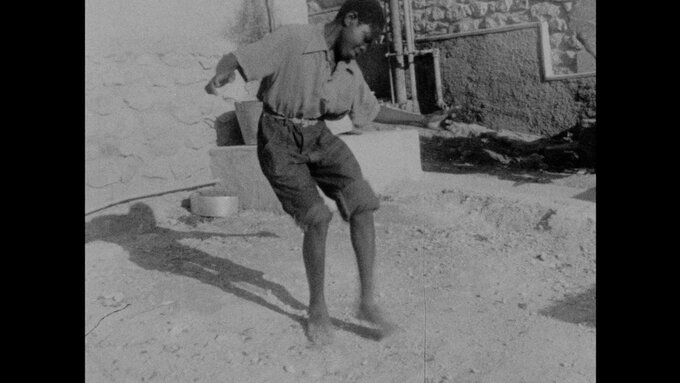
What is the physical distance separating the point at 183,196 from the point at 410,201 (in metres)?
2.10

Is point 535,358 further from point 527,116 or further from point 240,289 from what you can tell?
point 527,116

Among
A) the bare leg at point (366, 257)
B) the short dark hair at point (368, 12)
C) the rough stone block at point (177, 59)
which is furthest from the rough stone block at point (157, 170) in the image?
the short dark hair at point (368, 12)

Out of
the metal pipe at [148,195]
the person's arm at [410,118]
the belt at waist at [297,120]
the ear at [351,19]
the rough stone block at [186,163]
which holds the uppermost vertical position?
the ear at [351,19]

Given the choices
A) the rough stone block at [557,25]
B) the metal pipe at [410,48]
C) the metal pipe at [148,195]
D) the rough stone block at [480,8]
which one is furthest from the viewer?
the metal pipe at [410,48]

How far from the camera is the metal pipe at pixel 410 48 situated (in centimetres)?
951

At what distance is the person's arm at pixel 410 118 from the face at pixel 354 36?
0.35 meters

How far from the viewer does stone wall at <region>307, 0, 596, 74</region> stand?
8.13m

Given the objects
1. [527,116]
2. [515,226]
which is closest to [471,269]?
[515,226]

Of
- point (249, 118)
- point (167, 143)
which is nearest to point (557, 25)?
point (249, 118)

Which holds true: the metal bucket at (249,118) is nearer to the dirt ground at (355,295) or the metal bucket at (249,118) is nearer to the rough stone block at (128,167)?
the dirt ground at (355,295)

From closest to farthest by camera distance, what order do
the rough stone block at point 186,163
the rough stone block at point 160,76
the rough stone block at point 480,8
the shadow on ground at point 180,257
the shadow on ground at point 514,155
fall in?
the shadow on ground at point 180,257 → the rough stone block at point 160,76 → the rough stone block at point 186,163 → the shadow on ground at point 514,155 → the rough stone block at point 480,8

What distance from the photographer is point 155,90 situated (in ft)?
18.7

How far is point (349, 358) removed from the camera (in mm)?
2863
